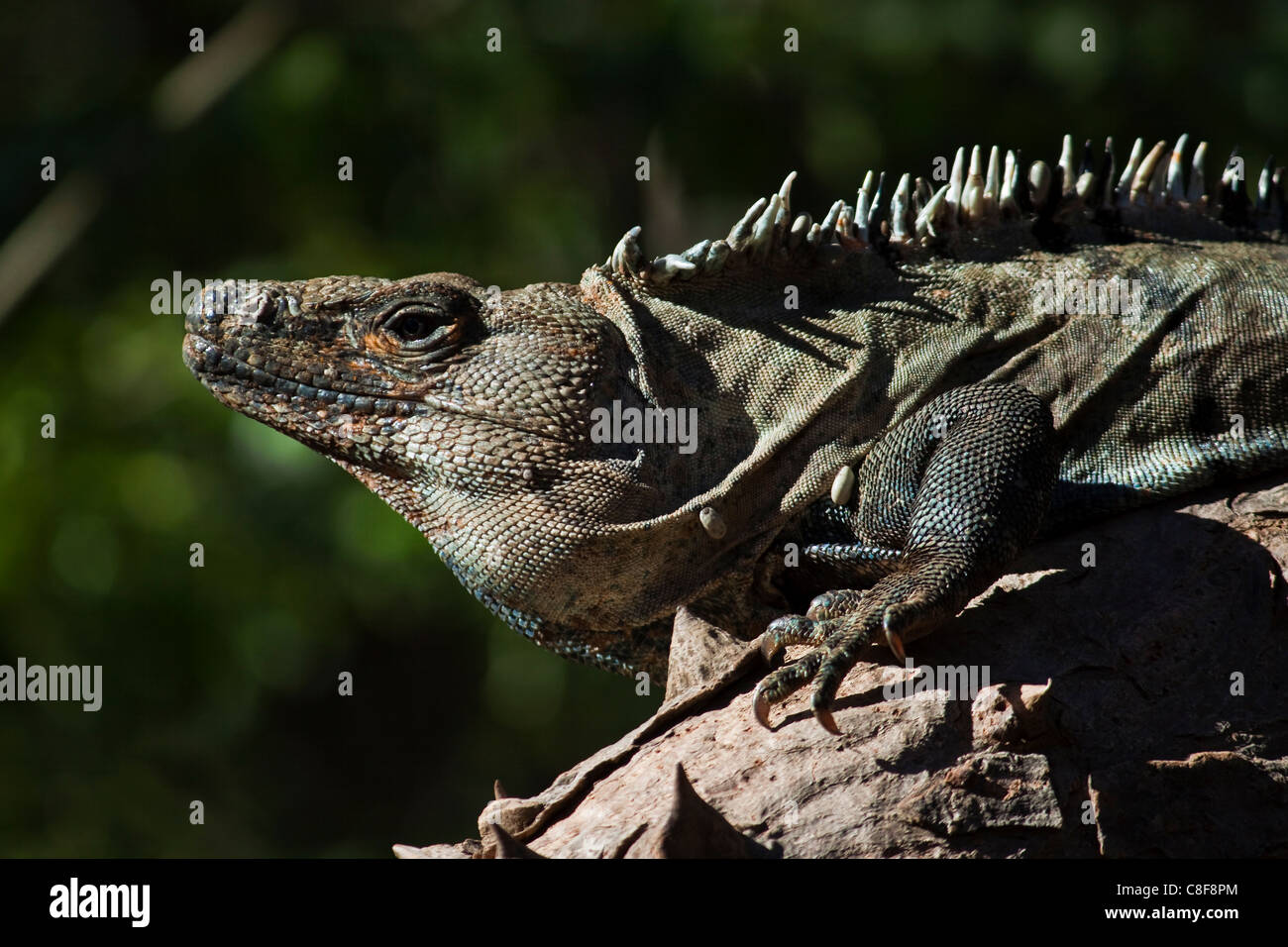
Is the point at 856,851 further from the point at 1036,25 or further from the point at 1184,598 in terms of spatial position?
the point at 1036,25

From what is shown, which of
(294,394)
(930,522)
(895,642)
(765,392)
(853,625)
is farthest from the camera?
(294,394)

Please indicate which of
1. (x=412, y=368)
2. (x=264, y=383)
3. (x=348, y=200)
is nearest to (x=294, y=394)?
(x=264, y=383)

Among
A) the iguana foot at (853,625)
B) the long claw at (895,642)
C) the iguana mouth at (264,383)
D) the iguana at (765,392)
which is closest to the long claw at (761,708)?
the iguana foot at (853,625)

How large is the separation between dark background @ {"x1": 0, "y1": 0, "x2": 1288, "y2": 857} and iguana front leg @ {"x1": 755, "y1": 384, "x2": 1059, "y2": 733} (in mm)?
5916

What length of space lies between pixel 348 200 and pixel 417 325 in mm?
7224

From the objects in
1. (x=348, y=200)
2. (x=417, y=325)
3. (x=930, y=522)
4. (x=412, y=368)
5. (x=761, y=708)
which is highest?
(x=348, y=200)

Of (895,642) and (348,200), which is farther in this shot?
(348,200)

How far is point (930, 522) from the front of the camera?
5059mm

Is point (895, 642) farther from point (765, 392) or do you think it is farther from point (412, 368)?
point (412, 368)

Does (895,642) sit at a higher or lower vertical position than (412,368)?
lower

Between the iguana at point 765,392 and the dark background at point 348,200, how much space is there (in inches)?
198

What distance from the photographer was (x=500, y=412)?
5.64m

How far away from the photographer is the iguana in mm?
5516

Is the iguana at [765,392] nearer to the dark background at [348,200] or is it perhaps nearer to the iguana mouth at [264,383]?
the iguana mouth at [264,383]
